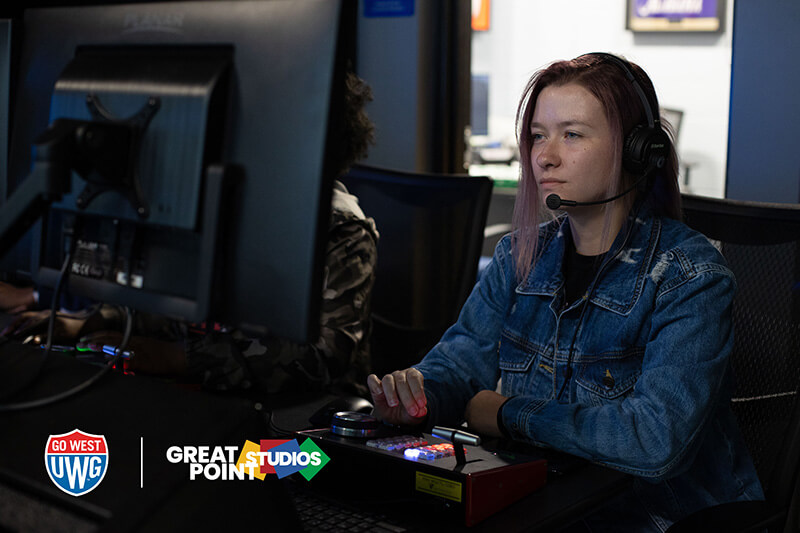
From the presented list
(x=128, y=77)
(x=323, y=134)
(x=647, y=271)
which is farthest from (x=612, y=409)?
(x=128, y=77)

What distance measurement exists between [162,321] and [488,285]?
26.9 inches

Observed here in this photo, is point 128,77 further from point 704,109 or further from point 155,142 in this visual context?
point 704,109

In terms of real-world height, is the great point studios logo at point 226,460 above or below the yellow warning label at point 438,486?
above

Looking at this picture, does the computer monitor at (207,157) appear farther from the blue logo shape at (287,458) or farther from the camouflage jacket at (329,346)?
the camouflage jacket at (329,346)

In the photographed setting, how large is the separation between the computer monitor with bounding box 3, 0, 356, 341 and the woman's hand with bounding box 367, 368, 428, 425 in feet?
1.55

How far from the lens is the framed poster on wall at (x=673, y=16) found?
14.9ft

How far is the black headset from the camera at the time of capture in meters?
1.29

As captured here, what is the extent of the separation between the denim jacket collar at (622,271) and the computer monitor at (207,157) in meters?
0.67

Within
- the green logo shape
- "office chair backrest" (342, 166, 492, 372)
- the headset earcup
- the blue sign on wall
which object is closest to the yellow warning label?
the green logo shape

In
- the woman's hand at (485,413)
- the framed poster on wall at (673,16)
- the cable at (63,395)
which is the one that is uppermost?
the framed poster on wall at (673,16)

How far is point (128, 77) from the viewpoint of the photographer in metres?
0.83

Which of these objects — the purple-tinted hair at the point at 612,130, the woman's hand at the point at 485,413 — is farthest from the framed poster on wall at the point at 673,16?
the woman's hand at the point at 485,413

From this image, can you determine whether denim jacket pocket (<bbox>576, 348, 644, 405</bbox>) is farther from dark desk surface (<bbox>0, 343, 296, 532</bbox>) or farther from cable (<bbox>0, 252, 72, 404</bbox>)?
cable (<bbox>0, 252, 72, 404</bbox>)

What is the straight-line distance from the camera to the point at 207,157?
0.77 metres
